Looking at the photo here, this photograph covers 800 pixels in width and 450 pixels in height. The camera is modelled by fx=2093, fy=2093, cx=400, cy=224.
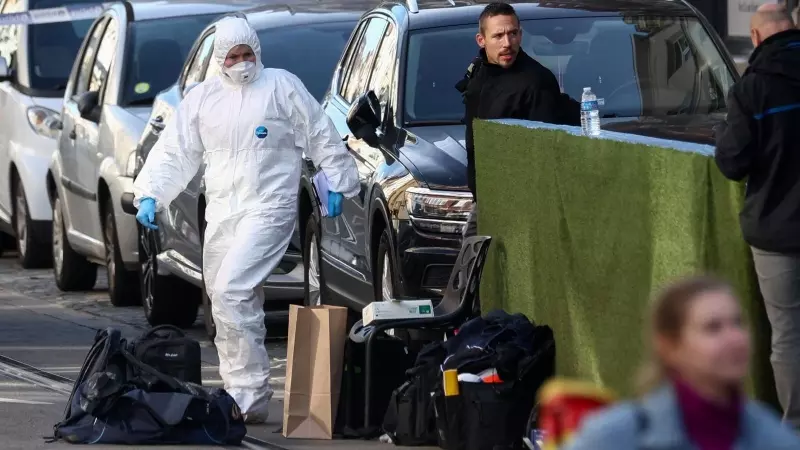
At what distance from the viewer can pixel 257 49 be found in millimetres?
8711

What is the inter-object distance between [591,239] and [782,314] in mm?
1185

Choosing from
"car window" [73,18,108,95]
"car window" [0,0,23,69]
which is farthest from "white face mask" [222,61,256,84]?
"car window" [0,0,23,69]

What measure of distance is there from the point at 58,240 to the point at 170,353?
22.4 ft

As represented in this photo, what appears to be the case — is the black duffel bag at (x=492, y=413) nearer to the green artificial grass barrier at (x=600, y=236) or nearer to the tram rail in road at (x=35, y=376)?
the green artificial grass barrier at (x=600, y=236)

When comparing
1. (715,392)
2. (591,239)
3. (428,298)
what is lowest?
(428,298)

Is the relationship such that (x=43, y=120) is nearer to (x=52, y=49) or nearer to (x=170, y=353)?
(x=52, y=49)

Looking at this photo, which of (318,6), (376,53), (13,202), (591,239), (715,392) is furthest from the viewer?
(13,202)

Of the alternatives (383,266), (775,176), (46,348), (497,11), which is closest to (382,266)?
(383,266)

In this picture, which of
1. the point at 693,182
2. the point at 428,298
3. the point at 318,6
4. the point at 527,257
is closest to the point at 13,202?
the point at 318,6

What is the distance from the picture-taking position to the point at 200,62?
40.0 feet

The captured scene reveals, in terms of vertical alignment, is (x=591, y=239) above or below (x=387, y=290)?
above

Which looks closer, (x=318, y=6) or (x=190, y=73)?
(x=190, y=73)

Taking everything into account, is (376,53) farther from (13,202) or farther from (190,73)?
(13,202)

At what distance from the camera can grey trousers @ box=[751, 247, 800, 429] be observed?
6.18 meters
